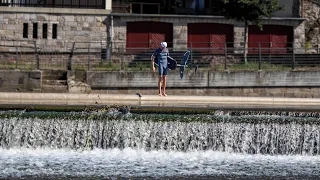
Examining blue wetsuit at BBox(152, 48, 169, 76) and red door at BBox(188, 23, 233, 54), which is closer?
blue wetsuit at BBox(152, 48, 169, 76)

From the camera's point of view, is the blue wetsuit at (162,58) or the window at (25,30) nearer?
the blue wetsuit at (162,58)

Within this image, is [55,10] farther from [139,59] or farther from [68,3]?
[139,59]

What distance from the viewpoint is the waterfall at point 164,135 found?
17.7 meters

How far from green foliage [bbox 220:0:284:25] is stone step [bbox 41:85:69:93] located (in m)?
10.9

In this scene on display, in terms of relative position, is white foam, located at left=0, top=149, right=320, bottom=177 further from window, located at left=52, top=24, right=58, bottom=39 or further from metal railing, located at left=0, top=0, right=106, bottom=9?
metal railing, located at left=0, top=0, right=106, bottom=9

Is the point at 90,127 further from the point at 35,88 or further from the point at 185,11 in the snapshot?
the point at 185,11

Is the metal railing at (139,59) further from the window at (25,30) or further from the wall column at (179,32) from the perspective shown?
the wall column at (179,32)

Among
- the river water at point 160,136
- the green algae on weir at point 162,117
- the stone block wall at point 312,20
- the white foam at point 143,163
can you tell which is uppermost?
the stone block wall at point 312,20

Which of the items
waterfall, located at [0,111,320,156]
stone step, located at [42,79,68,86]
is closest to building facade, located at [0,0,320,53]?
stone step, located at [42,79,68,86]

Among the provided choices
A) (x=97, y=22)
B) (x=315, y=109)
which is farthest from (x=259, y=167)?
(x=97, y=22)

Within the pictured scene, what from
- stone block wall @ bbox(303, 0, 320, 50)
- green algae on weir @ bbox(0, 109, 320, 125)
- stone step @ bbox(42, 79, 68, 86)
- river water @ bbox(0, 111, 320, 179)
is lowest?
river water @ bbox(0, 111, 320, 179)

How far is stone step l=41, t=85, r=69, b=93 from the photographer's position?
84.4 feet

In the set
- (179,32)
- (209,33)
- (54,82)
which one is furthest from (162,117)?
(209,33)

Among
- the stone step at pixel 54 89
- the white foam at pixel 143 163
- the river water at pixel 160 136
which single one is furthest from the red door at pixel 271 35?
the white foam at pixel 143 163
